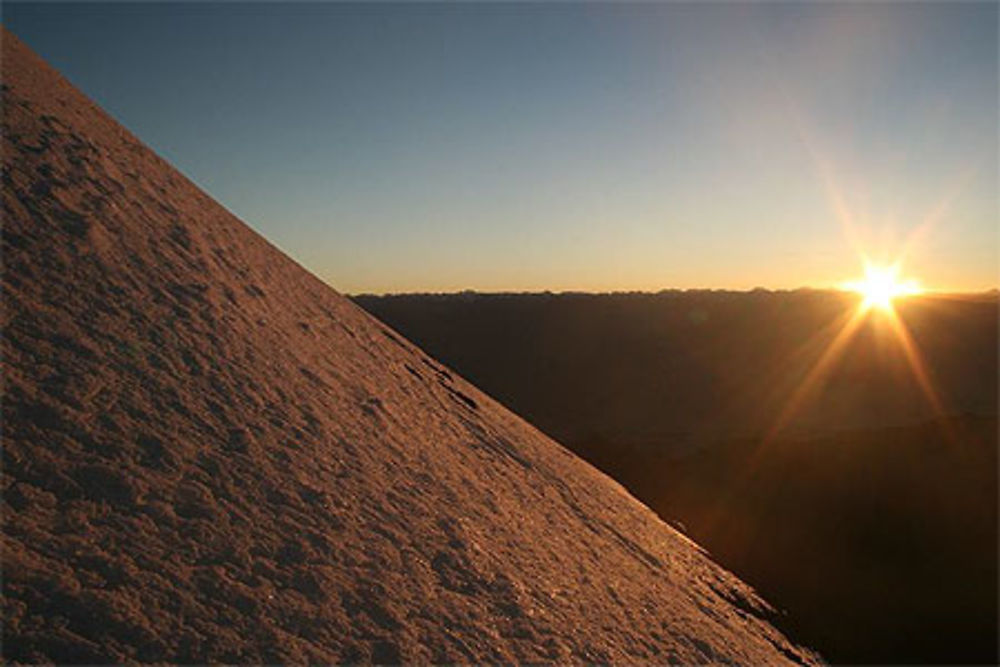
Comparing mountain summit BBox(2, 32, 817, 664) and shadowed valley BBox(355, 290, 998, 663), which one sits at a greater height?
shadowed valley BBox(355, 290, 998, 663)

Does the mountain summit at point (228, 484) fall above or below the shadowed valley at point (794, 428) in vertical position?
below

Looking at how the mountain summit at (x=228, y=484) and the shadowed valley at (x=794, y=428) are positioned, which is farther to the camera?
the shadowed valley at (x=794, y=428)

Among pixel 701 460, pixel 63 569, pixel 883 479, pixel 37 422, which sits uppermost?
pixel 883 479

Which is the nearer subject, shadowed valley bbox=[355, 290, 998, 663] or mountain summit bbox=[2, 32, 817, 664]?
mountain summit bbox=[2, 32, 817, 664]

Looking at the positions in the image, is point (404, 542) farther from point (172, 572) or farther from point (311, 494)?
point (172, 572)

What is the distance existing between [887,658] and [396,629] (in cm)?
683

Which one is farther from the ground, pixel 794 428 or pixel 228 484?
pixel 794 428

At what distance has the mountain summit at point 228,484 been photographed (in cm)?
196

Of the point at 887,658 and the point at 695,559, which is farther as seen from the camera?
the point at 887,658

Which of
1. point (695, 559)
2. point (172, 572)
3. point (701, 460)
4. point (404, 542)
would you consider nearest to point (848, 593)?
point (695, 559)

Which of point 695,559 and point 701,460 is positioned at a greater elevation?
point 701,460

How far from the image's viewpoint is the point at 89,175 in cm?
370

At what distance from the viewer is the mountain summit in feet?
6.41

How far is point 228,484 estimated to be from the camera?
243 cm
